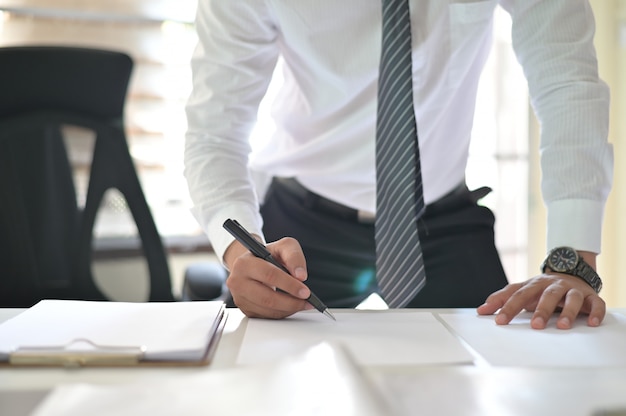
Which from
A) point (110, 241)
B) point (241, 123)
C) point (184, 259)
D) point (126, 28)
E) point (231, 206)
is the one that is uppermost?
point (126, 28)

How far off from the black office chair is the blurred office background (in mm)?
179

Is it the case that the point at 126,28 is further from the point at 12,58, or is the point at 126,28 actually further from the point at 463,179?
the point at 463,179

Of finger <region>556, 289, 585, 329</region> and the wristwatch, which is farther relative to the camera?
the wristwatch

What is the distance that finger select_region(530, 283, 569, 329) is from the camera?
2.47 feet

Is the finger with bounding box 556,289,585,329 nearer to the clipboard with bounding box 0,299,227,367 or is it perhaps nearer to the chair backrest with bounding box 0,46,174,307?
the clipboard with bounding box 0,299,227,367

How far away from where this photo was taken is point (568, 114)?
1.05m

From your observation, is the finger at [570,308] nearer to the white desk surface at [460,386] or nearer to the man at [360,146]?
the man at [360,146]

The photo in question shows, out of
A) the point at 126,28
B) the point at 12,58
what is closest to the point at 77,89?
the point at 12,58

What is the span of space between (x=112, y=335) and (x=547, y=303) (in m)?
0.54

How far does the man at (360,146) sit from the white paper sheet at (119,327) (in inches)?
4.2

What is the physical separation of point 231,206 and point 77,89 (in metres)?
0.55

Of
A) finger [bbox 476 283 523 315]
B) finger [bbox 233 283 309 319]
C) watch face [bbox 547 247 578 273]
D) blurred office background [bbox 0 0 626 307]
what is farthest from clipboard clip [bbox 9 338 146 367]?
blurred office background [bbox 0 0 626 307]

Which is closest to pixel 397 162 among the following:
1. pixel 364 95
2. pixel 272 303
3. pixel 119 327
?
pixel 364 95

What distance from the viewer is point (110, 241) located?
2111 mm
